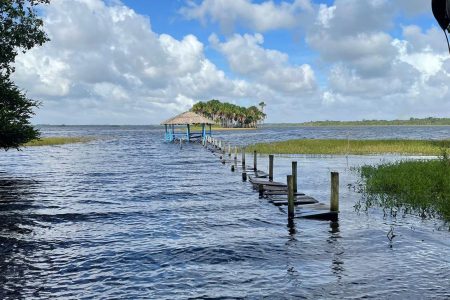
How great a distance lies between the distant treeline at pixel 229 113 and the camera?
157000 mm

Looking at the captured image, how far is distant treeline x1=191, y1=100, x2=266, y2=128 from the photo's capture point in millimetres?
157000

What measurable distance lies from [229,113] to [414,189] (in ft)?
497

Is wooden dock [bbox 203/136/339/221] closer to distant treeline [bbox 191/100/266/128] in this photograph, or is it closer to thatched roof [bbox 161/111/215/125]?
thatched roof [bbox 161/111/215/125]

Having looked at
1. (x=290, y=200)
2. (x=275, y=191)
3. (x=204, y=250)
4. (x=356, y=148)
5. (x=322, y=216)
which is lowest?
(x=204, y=250)

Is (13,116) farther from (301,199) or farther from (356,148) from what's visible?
(356,148)

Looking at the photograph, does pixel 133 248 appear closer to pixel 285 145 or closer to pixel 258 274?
pixel 258 274

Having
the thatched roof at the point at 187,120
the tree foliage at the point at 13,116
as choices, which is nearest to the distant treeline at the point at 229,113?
the thatched roof at the point at 187,120

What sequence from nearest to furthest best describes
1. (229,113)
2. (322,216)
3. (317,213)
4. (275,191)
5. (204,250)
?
(204,250), (322,216), (317,213), (275,191), (229,113)

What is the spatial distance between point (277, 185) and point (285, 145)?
2886cm

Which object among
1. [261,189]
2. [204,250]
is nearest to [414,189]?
[261,189]

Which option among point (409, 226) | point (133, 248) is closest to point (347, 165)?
point (409, 226)

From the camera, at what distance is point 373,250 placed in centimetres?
1188

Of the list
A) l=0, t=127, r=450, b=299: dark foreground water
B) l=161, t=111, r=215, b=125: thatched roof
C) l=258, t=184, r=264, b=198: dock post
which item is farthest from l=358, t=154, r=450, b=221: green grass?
l=161, t=111, r=215, b=125: thatched roof

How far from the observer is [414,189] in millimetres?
18672
